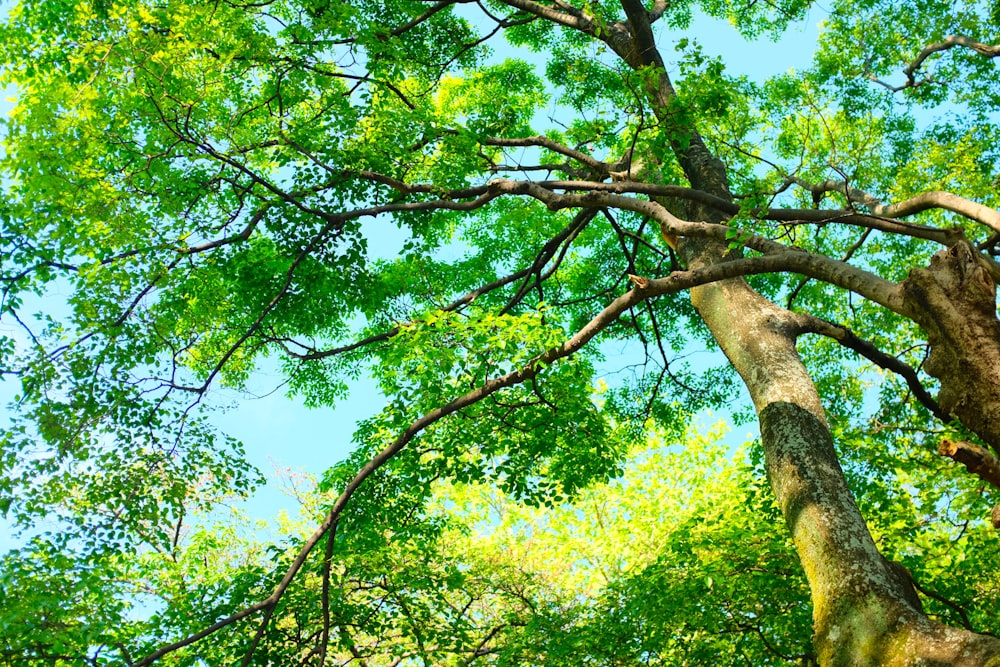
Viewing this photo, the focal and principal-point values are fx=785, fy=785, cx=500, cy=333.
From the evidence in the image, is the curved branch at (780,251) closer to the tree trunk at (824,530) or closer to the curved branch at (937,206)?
the curved branch at (937,206)

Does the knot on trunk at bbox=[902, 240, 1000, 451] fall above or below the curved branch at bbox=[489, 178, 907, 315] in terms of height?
below

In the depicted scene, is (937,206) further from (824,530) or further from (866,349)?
(824,530)

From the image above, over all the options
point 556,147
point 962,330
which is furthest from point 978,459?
point 556,147

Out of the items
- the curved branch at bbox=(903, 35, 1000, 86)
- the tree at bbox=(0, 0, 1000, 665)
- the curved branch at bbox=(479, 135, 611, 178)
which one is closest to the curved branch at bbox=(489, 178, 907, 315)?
the tree at bbox=(0, 0, 1000, 665)

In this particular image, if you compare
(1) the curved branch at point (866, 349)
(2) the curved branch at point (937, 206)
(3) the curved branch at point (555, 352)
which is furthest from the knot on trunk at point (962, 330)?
(1) the curved branch at point (866, 349)

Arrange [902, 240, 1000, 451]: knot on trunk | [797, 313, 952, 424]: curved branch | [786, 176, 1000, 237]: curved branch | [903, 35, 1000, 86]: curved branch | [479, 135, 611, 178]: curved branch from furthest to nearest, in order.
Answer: [903, 35, 1000, 86]: curved branch, [479, 135, 611, 178]: curved branch, [797, 313, 952, 424]: curved branch, [786, 176, 1000, 237]: curved branch, [902, 240, 1000, 451]: knot on trunk

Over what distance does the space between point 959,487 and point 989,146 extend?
6.52 meters

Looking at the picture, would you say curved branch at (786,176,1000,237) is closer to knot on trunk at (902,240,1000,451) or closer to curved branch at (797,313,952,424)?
knot on trunk at (902,240,1000,451)

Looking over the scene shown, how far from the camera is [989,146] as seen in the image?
1381 cm

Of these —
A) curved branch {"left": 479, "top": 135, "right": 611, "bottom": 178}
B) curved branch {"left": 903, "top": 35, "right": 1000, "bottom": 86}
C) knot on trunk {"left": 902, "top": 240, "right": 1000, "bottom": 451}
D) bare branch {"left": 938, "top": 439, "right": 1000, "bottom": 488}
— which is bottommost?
bare branch {"left": 938, "top": 439, "right": 1000, "bottom": 488}

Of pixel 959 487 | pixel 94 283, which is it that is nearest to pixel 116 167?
pixel 94 283

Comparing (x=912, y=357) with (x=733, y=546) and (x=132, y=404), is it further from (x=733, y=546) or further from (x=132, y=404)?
(x=132, y=404)

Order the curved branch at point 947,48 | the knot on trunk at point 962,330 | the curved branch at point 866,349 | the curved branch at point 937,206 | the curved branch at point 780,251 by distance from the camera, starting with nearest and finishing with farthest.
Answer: the knot on trunk at point 962,330 → the curved branch at point 780,251 → the curved branch at point 937,206 → the curved branch at point 866,349 → the curved branch at point 947,48

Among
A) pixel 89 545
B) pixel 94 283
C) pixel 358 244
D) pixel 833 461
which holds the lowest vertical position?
pixel 833 461
